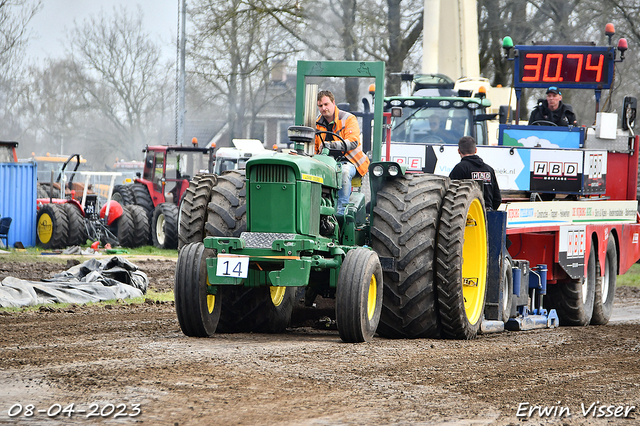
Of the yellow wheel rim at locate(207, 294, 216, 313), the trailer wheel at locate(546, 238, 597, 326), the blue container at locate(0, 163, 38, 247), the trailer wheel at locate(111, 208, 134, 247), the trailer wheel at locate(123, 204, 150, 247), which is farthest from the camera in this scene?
the trailer wheel at locate(123, 204, 150, 247)

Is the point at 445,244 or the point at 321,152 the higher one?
the point at 321,152

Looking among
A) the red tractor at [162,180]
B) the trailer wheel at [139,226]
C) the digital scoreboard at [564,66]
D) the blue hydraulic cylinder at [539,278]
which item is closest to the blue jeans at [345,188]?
the blue hydraulic cylinder at [539,278]

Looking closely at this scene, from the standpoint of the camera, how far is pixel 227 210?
6.92m

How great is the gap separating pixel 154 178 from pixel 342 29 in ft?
25.8

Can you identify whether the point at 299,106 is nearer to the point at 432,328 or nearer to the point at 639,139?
the point at 432,328

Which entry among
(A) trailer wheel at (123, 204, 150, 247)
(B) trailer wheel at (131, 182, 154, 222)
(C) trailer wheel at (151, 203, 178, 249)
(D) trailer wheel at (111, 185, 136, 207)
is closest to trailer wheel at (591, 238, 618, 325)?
(C) trailer wheel at (151, 203, 178, 249)

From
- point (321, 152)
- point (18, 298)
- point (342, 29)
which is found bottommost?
point (18, 298)

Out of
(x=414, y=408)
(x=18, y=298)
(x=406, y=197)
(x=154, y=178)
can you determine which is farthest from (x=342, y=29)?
(x=414, y=408)

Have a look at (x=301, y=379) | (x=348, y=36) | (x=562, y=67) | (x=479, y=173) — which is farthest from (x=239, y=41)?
(x=301, y=379)

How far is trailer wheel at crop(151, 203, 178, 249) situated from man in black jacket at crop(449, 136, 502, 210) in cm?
1210

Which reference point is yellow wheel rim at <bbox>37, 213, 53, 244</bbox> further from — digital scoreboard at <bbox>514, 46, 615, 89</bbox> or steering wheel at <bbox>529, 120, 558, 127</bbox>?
steering wheel at <bbox>529, 120, 558, 127</bbox>

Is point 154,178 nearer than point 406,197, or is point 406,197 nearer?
point 406,197

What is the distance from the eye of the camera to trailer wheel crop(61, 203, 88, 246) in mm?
19609

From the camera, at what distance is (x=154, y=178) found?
22.3 meters
